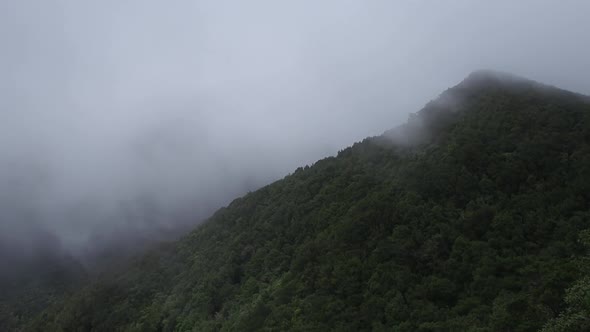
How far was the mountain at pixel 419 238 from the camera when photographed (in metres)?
30.2

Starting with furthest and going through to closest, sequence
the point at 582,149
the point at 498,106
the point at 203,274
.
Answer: the point at 203,274, the point at 498,106, the point at 582,149

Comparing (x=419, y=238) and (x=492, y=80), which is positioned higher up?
(x=492, y=80)

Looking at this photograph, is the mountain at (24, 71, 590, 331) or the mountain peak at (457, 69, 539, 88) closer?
the mountain at (24, 71, 590, 331)

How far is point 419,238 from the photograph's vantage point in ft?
117

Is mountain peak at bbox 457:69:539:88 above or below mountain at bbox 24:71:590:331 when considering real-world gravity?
above

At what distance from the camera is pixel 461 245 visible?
110 feet

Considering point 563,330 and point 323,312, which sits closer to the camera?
point 563,330

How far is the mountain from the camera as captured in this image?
30203 mm

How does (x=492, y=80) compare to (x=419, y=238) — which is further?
(x=492, y=80)

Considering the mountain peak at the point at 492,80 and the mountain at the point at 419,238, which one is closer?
the mountain at the point at 419,238

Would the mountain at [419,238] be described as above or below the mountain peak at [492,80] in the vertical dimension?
below

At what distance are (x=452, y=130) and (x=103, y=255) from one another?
85.1 metres

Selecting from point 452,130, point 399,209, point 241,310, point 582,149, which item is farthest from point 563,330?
point 452,130

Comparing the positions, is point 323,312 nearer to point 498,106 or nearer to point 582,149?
point 582,149
